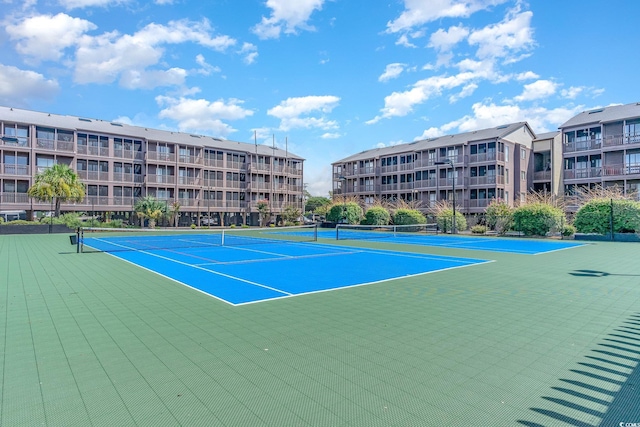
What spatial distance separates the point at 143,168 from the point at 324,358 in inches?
1925

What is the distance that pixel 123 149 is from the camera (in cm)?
4691

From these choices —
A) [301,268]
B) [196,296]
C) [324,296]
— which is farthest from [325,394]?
[301,268]

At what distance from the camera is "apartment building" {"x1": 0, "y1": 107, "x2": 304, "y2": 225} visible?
4078cm

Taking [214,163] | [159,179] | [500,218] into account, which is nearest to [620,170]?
[500,218]

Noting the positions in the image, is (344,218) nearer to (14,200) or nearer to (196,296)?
(14,200)

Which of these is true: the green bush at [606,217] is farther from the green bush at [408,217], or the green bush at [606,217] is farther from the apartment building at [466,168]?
the green bush at [408,217]

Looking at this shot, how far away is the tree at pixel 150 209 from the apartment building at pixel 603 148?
43196 mm

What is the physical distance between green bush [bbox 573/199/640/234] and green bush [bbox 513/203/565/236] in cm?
132

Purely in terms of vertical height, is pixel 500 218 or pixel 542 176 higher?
pixel 542 176

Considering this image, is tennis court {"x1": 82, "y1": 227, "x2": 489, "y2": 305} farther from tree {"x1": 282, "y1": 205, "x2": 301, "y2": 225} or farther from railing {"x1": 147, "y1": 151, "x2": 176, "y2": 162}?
tree {"x1": 282, "y1": 205, "x2": 301, "y2": 225}

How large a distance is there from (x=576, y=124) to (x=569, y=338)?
152 feet

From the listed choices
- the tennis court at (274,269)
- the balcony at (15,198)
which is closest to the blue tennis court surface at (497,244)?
the tennis court at (274,269)

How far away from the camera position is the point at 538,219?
98.4 ft

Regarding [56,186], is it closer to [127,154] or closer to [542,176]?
[127,154]
